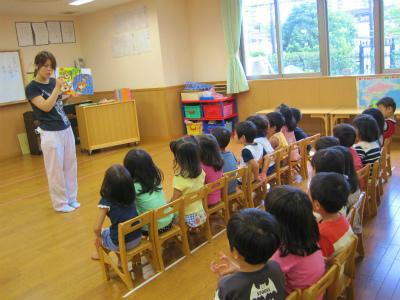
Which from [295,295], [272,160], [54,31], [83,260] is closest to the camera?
[295,295]

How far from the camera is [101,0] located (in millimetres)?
7031

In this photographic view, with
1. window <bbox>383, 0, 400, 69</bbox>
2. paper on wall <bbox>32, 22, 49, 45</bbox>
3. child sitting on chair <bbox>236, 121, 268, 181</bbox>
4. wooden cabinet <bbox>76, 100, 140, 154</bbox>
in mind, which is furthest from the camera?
paper on wall <bbox>32, 22, 49, 45</bbox>

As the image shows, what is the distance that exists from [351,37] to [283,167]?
336 centimetres

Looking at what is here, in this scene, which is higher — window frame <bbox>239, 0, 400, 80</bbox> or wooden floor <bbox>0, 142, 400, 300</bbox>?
window frame <bbox>239, 0, 400, 80</bbox>

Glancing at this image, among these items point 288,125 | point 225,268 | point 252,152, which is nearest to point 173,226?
point 252,152

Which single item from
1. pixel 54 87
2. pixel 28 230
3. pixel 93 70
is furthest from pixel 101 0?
pixel 28 230

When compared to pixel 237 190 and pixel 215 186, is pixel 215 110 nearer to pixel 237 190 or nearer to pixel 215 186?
pixel 237 190

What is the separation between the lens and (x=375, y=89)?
19.0ft

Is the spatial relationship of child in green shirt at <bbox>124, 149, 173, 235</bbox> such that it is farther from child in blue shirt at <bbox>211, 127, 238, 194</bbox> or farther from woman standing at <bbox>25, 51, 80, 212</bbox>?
woman standing at <bbox>25, 51, 80, 212</bbox>

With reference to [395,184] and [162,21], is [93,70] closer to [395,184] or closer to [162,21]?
[162,21]

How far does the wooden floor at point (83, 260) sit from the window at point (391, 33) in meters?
1.96

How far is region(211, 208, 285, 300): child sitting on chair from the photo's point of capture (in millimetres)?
1507

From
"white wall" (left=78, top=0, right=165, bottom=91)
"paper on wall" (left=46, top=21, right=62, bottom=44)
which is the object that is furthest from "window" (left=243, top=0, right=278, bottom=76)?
"paper on wall" (left=46, top=21, right=62, bottom=44)

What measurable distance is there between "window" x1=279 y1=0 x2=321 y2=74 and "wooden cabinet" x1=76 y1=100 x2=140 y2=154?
2.72 m
